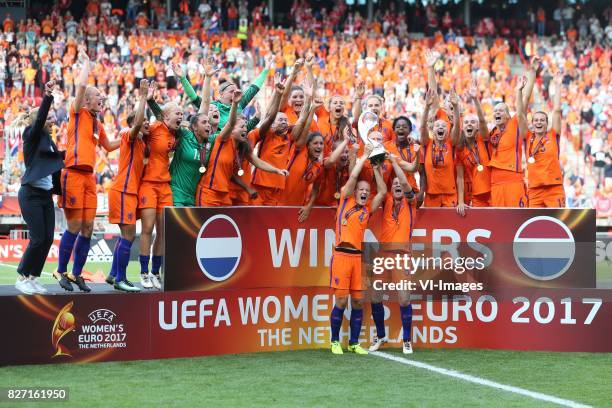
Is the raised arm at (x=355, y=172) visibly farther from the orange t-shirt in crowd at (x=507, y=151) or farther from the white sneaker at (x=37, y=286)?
the white sneaker at (x=37, y=286)

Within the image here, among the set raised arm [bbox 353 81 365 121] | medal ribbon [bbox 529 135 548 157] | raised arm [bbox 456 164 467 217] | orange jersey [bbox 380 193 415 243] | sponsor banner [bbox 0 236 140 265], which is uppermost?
raised arm [bbox 353 81 365 121]

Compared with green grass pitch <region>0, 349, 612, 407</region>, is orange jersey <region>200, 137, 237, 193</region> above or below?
above

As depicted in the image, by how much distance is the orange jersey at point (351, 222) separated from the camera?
9758mm

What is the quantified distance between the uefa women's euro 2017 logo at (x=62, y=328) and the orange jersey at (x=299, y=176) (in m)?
2.75

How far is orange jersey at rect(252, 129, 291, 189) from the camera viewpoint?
10.5 metres

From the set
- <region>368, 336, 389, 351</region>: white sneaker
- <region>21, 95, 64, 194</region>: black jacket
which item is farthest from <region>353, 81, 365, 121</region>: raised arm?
<region>21, 95, 64, 194</region>: black jacket

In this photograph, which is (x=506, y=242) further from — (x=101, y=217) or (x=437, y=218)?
(x=101, y=217)

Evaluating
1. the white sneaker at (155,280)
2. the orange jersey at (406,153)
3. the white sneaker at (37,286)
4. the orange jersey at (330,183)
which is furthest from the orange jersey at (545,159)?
the white sneaker at (37,286)

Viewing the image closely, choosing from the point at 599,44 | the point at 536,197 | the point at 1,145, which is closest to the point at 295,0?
the point at 599,44

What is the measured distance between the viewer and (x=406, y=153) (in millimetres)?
10773

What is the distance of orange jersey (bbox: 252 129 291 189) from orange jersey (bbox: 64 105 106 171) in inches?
69.1

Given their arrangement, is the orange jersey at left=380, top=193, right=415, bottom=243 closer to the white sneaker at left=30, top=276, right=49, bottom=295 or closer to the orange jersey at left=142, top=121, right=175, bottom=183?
the orange jersey at left=142, top=121, right=175, bottom=183

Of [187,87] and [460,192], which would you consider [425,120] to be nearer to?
[460,192]

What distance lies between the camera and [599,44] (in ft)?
105
